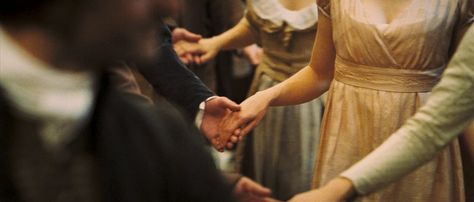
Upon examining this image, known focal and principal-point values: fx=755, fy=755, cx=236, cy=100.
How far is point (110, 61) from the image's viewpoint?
3.15 feet

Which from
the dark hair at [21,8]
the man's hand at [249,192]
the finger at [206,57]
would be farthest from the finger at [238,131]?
the dark hair at [21,8]

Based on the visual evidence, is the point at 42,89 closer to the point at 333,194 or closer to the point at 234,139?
the point at 333,194

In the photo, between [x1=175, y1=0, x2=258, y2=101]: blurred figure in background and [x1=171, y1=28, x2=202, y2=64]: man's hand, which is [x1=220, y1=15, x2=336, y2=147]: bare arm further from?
[x1=175, y1=0, x2=258, y2=101]: blurred figure in background

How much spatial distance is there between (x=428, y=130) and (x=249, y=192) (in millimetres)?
356

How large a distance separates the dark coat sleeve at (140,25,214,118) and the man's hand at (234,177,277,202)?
2.07 feet

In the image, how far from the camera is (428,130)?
1.37 m

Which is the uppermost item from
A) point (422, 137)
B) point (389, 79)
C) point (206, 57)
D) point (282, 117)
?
point (422, 137)

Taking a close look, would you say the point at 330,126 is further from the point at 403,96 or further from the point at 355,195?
the point at 355,195

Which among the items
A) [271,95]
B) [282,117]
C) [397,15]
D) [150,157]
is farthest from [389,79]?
[282,117]

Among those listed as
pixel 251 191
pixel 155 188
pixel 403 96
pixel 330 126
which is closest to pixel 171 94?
pixel 330 126

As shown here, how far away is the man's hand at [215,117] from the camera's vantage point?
187 centimetres

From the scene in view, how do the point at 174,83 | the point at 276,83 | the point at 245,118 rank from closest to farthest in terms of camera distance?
the point at 245,118 < the point at 174,83 < the point at 276,83

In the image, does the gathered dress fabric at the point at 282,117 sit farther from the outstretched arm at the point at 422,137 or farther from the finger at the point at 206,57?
the outstretched arm at the point at 422,137

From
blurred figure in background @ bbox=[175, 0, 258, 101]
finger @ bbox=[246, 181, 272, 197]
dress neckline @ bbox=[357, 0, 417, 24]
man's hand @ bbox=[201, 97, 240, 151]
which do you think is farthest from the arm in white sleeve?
blurred figure in background @ bbox=[175, 0, 258, 101]
